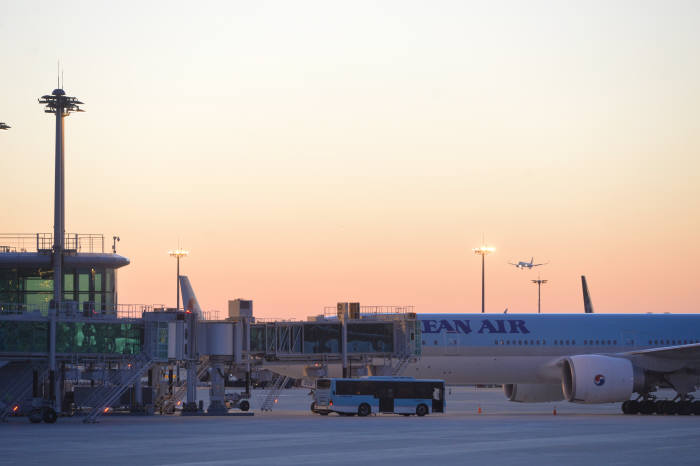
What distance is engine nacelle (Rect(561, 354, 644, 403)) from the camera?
4756 centimetres

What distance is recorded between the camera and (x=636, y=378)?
160 feet

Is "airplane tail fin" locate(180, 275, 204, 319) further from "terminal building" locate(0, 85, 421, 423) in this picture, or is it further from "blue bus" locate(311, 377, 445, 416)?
"blue bus" locate(311, 377, 445, 416)

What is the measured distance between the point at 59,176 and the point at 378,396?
17524 millimetres

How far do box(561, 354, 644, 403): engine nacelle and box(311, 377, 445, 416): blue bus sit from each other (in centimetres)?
642

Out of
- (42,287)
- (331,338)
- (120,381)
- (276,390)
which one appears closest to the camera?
(120,381)

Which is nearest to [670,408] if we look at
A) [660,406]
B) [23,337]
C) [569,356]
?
[660,406]

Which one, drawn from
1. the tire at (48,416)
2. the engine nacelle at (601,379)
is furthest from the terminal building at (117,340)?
the engine nacelle at (601,379)

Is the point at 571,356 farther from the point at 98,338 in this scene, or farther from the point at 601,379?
the point at 98,338

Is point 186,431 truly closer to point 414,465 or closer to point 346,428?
point 346,428

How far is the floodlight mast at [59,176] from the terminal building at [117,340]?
48 mm

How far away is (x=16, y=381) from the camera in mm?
44562

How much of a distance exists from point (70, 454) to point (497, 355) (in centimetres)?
2974

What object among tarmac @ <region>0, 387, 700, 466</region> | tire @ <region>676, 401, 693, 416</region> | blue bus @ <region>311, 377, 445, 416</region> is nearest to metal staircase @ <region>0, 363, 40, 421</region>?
tarmac @ <region>0, 387, 700, 466</region>

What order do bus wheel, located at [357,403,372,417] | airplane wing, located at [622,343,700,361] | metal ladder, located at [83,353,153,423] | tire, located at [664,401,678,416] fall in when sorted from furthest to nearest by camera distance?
1. tire, located at [664,401,678,416]
2. airplane wing, located at [622,343,700,361]
3. bus wheel, located at [357,403,372,417]
4. metal ladder, located at [83,353,153,423]
